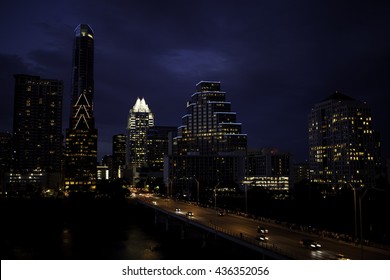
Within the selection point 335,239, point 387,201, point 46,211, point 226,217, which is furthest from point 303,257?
point 46,211

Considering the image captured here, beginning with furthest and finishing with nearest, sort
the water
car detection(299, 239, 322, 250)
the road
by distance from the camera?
the water, car detection(299, 239, 322, 250), the road

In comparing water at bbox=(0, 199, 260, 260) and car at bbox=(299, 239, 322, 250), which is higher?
car at bbox=(299, 239, 322, 250)

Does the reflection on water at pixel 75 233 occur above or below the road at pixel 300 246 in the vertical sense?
below

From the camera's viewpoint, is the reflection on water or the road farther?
the reflection on water

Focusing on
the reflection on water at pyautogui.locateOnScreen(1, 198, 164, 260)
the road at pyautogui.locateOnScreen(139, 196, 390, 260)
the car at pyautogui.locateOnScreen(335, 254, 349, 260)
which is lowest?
the reflection on water at pyautogui.locateOnScreen(1, 198, 164, 260)

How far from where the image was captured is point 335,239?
59.9 m

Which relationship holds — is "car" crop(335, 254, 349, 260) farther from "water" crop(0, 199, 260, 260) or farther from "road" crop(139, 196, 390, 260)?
"water" crop(0, 199, 260, 260)

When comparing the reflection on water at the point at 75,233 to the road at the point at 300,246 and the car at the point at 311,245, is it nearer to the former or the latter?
the road at the point at 300,246

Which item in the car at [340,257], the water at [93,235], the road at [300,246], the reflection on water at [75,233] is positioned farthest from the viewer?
the reflection on water at [75,233]

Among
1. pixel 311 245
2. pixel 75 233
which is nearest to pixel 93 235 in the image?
pixel 75 233

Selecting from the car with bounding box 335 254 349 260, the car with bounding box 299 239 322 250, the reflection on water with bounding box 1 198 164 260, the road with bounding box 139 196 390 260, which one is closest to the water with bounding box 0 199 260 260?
the reflection on water with bounding box 1 198 164 260

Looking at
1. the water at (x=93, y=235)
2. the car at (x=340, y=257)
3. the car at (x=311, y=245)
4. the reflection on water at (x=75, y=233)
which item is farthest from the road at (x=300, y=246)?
the reflection on water at (x=75, y=233)

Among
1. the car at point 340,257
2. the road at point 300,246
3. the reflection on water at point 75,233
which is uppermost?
the car at point 340,257

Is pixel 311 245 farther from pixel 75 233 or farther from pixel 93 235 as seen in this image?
pixel 75 233
